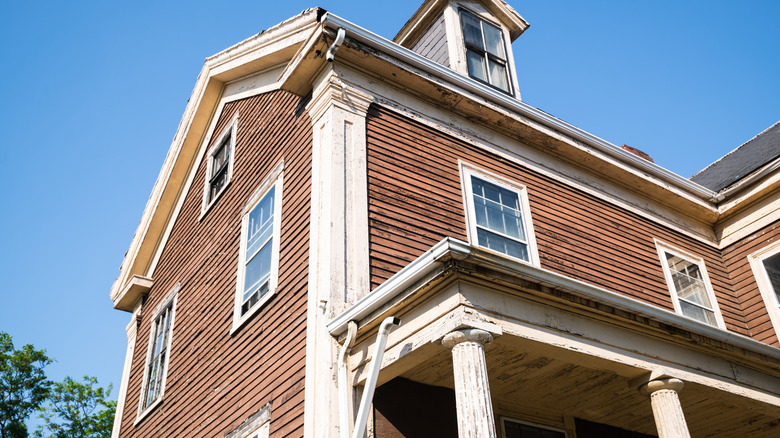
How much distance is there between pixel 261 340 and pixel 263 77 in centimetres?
477

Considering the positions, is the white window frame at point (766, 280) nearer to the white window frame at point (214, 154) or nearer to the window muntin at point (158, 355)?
the white window frame at point (214, 154)

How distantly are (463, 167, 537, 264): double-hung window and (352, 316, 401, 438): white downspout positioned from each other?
2925 millimetres

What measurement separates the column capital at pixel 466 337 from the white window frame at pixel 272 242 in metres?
3.34

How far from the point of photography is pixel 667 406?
20.3ft

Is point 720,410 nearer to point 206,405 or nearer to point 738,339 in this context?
point 738,339

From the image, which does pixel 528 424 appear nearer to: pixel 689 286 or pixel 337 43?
pixel 689 286

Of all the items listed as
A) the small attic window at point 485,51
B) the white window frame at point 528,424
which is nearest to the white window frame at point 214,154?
the small attic window at point 485,51

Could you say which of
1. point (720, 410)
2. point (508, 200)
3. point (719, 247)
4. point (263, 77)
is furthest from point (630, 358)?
point (263, 77)

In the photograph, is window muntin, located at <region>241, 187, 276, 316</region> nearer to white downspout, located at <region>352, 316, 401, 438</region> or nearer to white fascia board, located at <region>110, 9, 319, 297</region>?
white fascia board, located at <region>110, 9, 319, 297</region>

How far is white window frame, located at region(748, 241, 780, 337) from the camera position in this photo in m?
10.5

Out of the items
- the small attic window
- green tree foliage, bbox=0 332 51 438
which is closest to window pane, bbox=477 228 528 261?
the small attic window

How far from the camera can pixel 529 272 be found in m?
5.61

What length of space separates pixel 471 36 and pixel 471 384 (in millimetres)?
8313

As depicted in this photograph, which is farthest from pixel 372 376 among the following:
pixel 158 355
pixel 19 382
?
pixel 19 382
